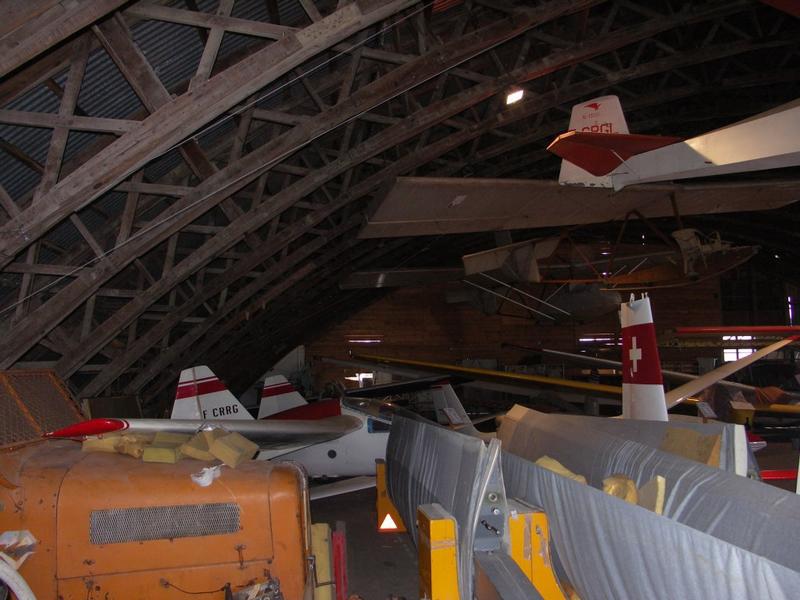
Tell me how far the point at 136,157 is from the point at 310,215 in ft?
15.6

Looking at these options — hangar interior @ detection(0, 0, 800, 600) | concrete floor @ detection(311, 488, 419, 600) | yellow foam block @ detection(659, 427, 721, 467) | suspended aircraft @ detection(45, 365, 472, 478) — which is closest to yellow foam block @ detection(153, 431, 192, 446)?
hangar interior @ detection(0, 0, 800, 600)

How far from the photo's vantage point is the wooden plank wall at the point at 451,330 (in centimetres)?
2547

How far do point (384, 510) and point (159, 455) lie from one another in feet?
12.2

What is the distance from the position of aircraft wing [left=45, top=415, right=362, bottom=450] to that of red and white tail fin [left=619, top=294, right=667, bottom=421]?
12.1 feet

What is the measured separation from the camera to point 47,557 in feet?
9.68

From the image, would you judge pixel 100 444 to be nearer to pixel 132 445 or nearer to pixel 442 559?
pixel 132 445

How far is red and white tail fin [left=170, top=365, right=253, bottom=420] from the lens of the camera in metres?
9.10

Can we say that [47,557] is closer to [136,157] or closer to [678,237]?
[136,157]

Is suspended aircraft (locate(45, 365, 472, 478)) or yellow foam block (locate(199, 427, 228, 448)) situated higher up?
yellow foam block (locate(199, 427, 228, 448))

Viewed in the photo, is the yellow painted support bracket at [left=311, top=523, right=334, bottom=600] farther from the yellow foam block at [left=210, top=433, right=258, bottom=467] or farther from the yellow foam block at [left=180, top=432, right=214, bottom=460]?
the yellow foam block at [left=180, top=432, right=214, bottom=460]

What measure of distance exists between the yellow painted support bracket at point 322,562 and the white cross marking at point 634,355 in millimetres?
3808

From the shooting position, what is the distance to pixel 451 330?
2608 centimetres

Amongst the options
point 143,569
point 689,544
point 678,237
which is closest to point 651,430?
point 689,544

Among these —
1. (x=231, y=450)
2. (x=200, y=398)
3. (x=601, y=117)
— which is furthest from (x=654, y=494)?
→ (x=200, y=398)
